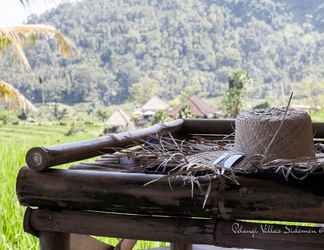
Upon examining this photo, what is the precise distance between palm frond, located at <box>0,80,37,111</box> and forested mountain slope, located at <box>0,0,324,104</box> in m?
8.18

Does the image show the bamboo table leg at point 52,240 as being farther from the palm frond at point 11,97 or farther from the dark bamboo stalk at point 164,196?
the palm frond at point 11,97

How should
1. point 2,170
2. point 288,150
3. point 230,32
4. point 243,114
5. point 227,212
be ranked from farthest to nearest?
point 230,32 < point 2,170 < point 243,114 < point 288,150 < point 227,212

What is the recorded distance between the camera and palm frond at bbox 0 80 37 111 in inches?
228

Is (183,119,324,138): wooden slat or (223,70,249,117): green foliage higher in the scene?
(183,119,324,138): wooden slat

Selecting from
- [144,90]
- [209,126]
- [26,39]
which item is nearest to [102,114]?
[144,90]

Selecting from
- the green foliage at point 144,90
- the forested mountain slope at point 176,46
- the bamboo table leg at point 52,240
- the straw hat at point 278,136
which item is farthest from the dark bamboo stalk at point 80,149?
the green foliage at point 144,90

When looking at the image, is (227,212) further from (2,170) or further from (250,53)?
(250,53)

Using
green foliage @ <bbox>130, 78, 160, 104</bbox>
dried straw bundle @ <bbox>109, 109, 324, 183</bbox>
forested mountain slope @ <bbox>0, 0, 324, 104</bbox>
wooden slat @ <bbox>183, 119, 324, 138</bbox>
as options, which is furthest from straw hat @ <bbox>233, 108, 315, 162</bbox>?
green foliage @ <bbox>130, 78, 160, 104</bbox>

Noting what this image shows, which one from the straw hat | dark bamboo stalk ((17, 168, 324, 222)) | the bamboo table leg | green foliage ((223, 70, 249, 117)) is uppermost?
the straw hat

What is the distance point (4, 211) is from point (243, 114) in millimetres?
1638

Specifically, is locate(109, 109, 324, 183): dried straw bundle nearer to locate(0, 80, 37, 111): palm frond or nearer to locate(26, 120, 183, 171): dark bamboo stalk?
locate(26, 120, 183, 171): dark bamboo stalk

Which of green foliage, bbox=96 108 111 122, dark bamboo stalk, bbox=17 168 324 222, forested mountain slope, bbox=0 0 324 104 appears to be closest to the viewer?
dark bamboo stalk, bbox=17 168 324 222

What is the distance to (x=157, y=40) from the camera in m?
17.9

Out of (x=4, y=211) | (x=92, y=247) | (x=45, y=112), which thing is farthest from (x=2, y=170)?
(x=45, y=112)
